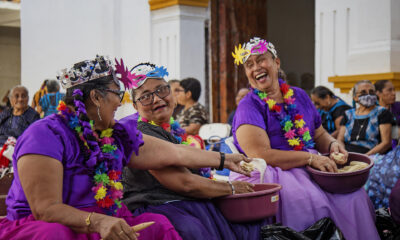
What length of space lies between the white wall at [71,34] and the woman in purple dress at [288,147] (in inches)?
226

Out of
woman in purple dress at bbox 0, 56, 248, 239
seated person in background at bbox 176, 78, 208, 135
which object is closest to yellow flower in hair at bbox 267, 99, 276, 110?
woman in purple dress at bbox 0, 56, 248, 239

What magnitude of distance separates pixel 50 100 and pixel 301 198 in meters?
4.94

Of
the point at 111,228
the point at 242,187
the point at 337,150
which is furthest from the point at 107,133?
the point at 337,150

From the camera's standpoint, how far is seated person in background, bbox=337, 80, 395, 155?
5020 mm

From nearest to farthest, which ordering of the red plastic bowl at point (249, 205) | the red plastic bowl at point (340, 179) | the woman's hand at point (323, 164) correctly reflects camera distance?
the red plastic bowl at point (249, 205) < the red plastic bowl at point (340, 179) < the woman's hand at point (323, 164)

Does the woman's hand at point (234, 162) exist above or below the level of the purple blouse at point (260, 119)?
below

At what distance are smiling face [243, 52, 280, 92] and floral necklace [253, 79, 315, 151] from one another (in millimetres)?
57

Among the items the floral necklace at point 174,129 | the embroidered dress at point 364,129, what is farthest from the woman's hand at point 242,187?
the embroidered dress at point 364,129

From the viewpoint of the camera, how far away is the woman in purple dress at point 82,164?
6.76 ft

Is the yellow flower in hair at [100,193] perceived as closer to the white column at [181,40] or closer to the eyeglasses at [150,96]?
the eyeglasses at [150,96]

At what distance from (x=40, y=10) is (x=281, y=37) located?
19.8 ft

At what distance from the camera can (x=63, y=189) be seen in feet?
7.20

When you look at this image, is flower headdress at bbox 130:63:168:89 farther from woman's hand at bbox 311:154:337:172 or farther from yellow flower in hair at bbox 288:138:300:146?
woman's hand at bbox 311:154:337:172

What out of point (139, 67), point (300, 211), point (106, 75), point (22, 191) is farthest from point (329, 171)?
point (22, 191)
